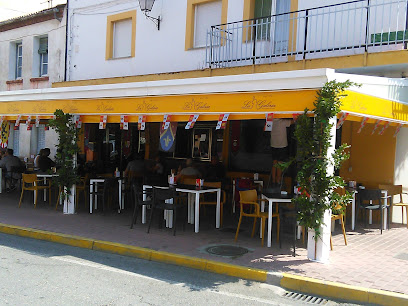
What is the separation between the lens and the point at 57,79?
53.3 feet

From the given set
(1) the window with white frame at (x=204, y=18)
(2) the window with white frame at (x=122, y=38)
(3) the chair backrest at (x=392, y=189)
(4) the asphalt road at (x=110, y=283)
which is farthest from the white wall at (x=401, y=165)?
(2) the window with white frame at (x=122, y=38)

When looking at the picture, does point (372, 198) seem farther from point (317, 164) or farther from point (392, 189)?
point (317, 164)

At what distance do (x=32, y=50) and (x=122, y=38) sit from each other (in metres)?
5.19

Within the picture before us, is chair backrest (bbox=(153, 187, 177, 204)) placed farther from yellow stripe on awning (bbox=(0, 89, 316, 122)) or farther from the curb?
yellow stripe on awning (bbox=(0, 89, 316, 122))

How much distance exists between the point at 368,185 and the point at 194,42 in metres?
6.49

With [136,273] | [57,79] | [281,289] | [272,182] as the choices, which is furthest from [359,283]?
[57,79]

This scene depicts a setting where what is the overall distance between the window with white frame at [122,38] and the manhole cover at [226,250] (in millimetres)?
9012

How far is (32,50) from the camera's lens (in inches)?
677

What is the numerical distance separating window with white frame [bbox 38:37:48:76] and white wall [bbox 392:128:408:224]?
45.2 feet

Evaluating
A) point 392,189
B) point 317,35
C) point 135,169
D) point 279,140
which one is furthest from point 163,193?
point 317,35

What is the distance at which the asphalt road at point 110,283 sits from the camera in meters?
4.77

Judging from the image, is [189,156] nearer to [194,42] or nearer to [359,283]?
[194,42]

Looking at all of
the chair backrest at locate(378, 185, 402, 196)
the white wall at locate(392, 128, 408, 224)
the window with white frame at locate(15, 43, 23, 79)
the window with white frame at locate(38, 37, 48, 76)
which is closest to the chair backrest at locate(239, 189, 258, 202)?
the chair backrest at locate(378, 185, 402, 196)

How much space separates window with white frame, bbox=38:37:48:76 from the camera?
56.0 ft
